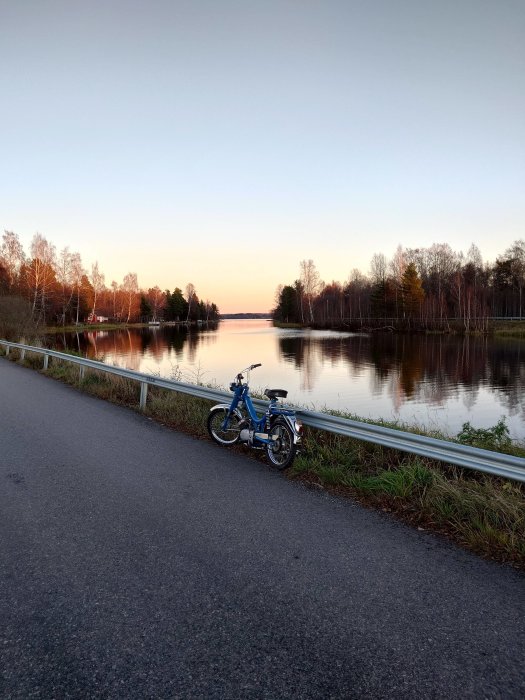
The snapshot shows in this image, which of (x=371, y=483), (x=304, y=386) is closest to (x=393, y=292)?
(x=304, y=386)

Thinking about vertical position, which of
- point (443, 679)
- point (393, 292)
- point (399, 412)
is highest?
point (393, 292)

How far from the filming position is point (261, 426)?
20.6 ft

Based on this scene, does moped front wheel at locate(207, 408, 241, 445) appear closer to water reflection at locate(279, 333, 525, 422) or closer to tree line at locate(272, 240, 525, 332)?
water reflection at locate(279, 333, 525, 422)

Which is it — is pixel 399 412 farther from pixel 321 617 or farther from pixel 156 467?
pixel 321 617

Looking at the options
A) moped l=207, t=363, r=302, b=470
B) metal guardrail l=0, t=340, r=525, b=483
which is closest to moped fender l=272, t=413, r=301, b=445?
moped l=207, t=363, r=302, b=470

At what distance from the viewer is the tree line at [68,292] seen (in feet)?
169

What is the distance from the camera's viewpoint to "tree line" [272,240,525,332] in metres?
70.8

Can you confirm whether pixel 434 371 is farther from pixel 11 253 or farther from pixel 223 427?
pixel 11 253

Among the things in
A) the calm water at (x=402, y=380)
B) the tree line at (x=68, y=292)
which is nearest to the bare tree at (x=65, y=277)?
the tree line at (x=68, y=292)

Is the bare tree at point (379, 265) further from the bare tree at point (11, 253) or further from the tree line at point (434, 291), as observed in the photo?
the bare tree at point (11, 253)

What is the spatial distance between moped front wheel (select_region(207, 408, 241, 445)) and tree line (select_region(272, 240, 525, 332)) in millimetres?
57416

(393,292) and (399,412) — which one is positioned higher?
(393,292)

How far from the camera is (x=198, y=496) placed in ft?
16.1

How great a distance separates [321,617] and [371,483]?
2473mm
